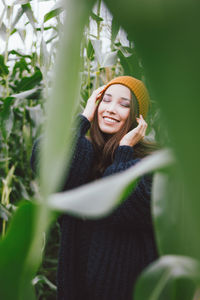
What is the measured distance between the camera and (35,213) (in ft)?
0.42

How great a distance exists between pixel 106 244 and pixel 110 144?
24 cm

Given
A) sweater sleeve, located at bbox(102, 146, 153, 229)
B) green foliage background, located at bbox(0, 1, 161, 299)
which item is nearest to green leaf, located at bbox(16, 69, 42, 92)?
green foliage background, located at bbox(0, 1, 161, 299)

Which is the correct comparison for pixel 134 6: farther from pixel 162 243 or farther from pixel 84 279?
pixel 84 279

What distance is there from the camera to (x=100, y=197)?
11 cm

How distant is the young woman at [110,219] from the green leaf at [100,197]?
1.56ft

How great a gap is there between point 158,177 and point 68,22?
0.35 feet

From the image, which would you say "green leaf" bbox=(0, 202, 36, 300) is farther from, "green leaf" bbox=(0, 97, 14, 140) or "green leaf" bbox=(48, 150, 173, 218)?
"green leaf" bbox=(0, 97, 14, 140)

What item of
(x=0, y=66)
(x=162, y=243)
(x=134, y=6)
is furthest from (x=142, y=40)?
(x=0, y=66)

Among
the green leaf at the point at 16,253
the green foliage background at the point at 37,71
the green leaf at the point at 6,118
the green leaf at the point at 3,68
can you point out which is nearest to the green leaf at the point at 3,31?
the green foliage background at the point at 37,71

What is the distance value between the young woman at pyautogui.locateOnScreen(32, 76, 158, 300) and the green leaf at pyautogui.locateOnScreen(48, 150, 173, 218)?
1.56 ft

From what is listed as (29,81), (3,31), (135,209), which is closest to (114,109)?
(135,209)

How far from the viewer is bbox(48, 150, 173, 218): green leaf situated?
0.34 ft

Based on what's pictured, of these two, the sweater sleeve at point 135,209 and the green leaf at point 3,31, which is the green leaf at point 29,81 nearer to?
the green leaf at point 3,31

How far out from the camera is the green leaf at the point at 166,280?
0.50 ft
